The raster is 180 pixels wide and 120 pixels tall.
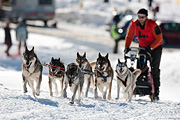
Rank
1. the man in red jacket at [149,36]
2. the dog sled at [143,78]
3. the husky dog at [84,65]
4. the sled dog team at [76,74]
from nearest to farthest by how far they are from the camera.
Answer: the sled dog team at [76,74], the man in red jacket at [149,36], the dog sled at [143,78], the husky dog at [84,65]

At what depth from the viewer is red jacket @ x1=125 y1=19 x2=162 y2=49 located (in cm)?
690

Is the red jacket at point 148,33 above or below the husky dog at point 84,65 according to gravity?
above

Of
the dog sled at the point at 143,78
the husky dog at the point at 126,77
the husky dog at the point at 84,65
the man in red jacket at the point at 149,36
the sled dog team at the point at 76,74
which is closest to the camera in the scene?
the sled dog team at the point at 76,74

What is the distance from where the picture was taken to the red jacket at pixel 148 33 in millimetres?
6902

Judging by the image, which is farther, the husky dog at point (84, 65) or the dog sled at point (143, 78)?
the husky dog at point (84, 65)

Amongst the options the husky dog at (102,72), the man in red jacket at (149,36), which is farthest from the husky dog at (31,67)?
the man in red jacket at (149,36)

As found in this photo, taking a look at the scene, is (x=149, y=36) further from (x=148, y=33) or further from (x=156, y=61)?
(x=156, y=61)

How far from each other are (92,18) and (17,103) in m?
24.5

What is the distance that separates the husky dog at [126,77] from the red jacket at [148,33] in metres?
0.63

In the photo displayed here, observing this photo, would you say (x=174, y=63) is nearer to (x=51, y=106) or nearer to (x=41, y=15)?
(x=51, y=106)

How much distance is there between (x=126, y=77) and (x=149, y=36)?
999 mm

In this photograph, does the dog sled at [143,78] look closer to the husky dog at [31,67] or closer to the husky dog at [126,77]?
the husky dog at [126,77]

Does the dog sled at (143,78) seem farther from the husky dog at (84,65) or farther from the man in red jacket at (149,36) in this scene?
the husky dog at (84,65)

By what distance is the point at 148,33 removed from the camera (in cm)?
698
